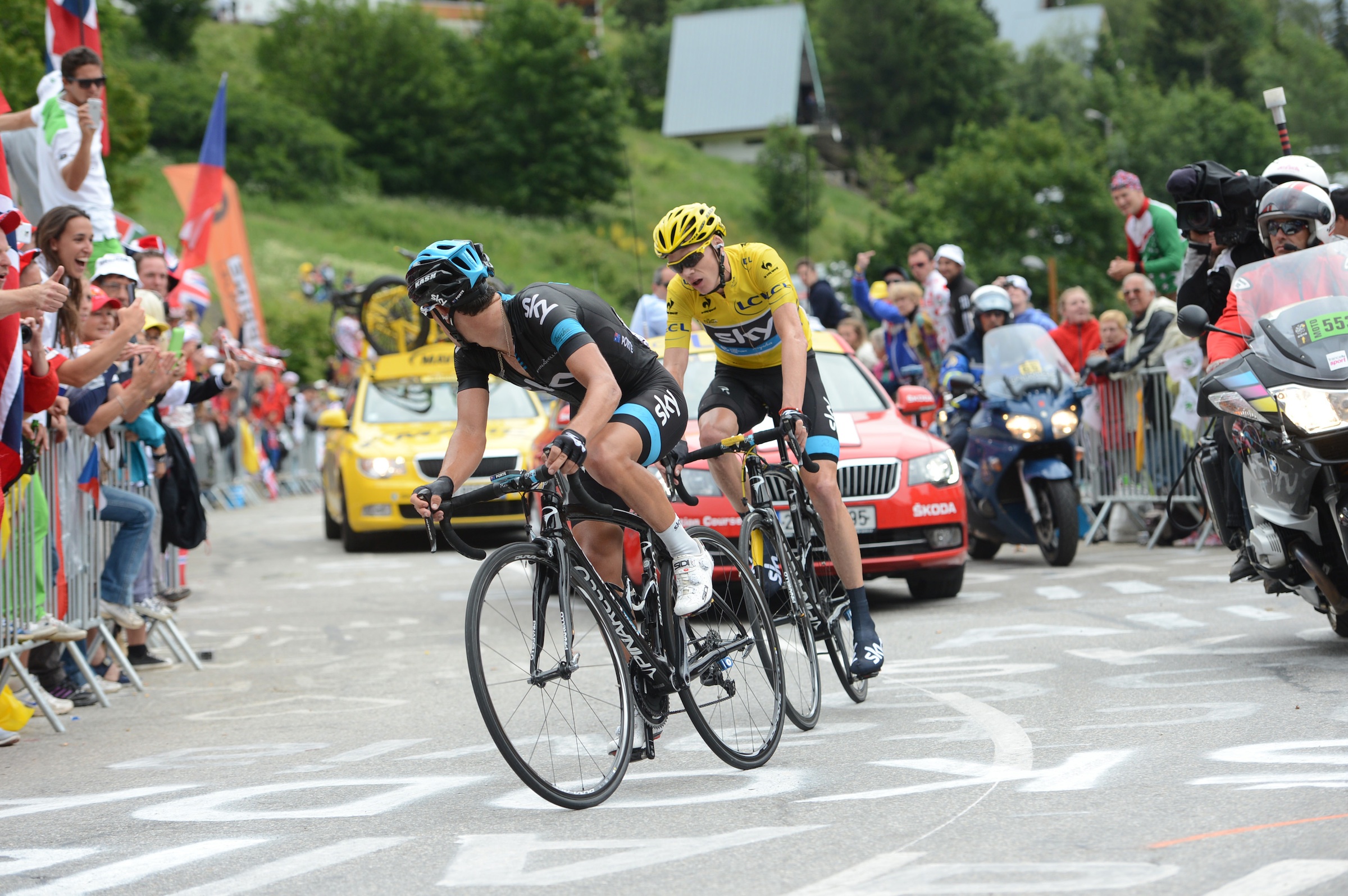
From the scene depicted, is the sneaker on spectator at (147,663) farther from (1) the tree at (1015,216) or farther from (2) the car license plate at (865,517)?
(1) the tree at (1015,216)

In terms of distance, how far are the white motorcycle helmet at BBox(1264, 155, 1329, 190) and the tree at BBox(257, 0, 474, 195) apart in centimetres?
8333

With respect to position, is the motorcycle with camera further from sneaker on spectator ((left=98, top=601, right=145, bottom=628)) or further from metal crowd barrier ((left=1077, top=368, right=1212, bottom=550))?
metal crowd barrier ((left=1077, top=368, right=1212, bottom=550))

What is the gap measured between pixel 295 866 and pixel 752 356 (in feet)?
11.7

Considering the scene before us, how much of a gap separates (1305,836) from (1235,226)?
Result: 4892mm

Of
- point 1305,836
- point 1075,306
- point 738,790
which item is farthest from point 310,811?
point 1075,306


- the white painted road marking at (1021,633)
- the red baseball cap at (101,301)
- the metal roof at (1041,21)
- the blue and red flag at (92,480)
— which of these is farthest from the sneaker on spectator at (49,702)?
the metal roof at (1041,21)

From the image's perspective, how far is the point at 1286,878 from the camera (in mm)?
3979

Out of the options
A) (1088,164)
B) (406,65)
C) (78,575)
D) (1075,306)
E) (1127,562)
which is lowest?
(1127,562)

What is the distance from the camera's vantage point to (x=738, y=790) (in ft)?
17.9

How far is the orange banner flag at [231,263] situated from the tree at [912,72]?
96081mm

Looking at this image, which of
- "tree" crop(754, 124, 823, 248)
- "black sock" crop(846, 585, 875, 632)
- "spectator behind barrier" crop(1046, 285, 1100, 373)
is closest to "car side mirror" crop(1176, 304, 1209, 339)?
"black sock" crop(846, 585, 875, 632)

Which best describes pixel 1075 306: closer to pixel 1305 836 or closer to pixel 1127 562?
pixel 1127 562

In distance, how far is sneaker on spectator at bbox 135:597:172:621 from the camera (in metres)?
9.42

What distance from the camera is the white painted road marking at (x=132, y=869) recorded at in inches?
178
